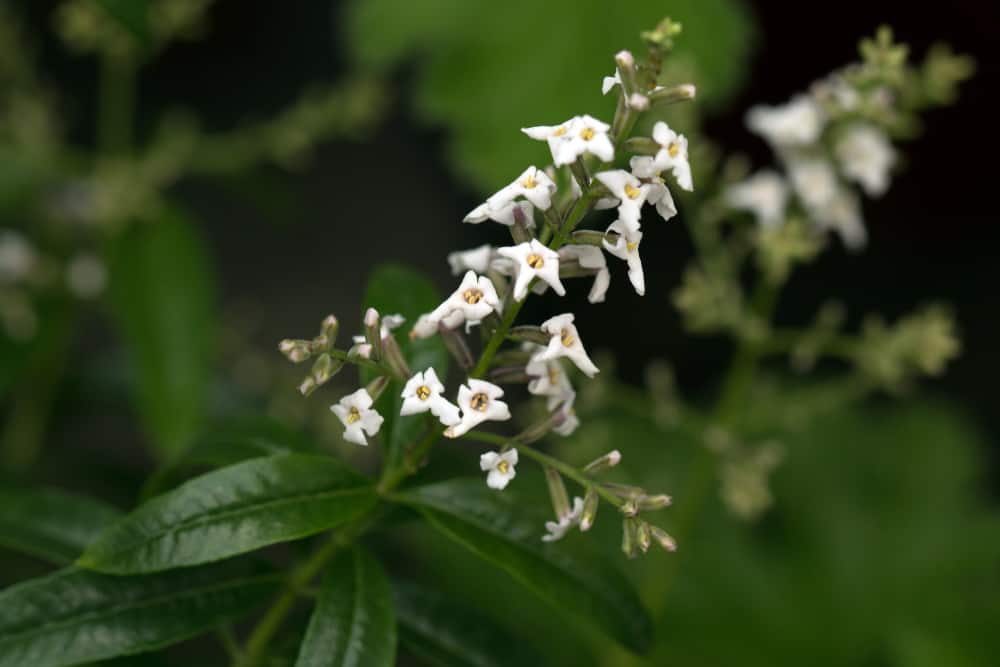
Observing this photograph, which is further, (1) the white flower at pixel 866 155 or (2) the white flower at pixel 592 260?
(1) the white flower at pixel 866 155

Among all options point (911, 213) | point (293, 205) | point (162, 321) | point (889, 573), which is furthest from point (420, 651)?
point (911, 213)

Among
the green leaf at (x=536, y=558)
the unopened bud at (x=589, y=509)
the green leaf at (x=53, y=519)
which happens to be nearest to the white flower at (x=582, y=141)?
the unopened bud at (x=589, y=509)

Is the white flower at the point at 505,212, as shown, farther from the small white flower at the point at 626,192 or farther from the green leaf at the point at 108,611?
the green leaf at the point at 108,611

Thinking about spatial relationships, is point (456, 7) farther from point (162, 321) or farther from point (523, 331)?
point (523, 331)

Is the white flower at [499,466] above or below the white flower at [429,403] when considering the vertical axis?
below

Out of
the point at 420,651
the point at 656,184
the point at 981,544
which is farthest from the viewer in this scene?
the point at 981,544

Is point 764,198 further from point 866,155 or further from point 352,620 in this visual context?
point 352,620

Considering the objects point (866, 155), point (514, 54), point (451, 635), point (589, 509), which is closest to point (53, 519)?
point (451, 635)
